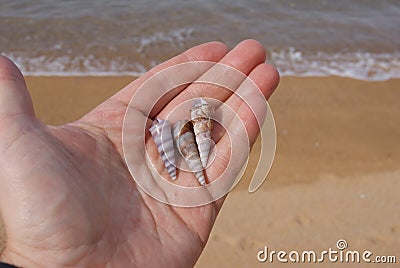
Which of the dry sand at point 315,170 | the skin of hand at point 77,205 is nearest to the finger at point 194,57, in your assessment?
the skin of hand at point 77,205

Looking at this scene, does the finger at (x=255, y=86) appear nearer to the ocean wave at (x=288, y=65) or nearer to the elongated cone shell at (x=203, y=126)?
the elongated cone shell at (x=203, y=126)

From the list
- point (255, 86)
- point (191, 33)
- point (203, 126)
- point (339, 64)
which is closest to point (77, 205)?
point (203, 126)

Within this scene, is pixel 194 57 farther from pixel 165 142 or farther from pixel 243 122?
pixel 165 142

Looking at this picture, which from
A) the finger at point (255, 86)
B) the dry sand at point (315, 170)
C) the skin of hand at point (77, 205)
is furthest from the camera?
the dry sand at point (315, 170)

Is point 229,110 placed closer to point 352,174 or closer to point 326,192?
point 326,192

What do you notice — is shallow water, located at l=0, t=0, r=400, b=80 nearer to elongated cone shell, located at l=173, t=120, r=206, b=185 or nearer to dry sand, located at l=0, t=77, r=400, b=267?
dry sand, located at l=0, t=77, r=400, b=267

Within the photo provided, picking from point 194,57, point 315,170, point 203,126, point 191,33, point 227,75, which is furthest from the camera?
point 191,33

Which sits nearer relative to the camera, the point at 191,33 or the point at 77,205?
the point at 77,205
